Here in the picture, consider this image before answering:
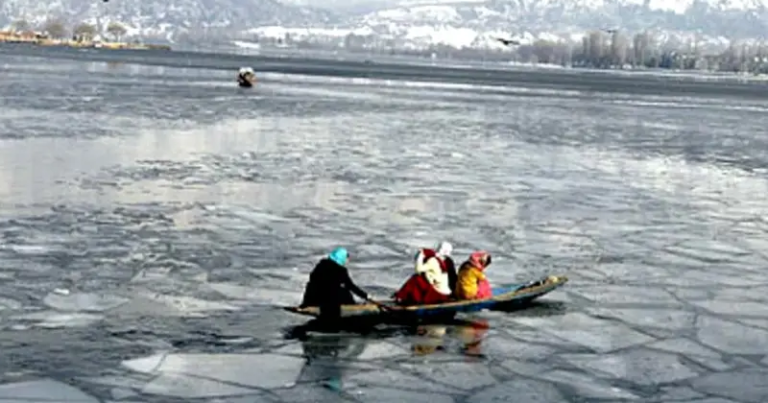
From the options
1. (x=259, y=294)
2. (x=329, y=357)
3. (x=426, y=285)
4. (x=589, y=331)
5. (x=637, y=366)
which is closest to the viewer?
(x=329, y=357)

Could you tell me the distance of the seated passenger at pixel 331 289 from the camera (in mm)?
13234

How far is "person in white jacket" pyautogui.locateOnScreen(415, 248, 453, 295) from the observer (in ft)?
46.2

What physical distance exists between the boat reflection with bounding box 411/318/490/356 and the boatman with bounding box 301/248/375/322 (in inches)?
33.4

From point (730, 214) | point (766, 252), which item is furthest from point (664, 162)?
point (766, 252)

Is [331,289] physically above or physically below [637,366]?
above

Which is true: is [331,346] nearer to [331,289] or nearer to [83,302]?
[331,289]

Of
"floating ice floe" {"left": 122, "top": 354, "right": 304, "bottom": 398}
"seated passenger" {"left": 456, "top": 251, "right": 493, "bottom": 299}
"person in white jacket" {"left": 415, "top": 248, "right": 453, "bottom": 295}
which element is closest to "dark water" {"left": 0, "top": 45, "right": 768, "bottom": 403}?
"floating ice floe" {"left": 122, "top": 354, "right": 304, "bottom": 398}

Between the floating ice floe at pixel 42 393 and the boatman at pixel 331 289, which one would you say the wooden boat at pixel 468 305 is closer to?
the boatman at pixel 331 289

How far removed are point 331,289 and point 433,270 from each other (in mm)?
1507

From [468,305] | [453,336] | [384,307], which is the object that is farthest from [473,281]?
[384,307]

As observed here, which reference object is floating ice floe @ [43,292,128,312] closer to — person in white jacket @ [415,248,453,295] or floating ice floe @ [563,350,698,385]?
person in white jacket @ [415,248,453,295]

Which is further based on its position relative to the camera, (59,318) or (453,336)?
(453,336)

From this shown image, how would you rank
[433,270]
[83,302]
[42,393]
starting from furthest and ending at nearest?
1. [433,270]
2. [83,302]
3. [42,393]

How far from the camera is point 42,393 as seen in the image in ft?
33.6
